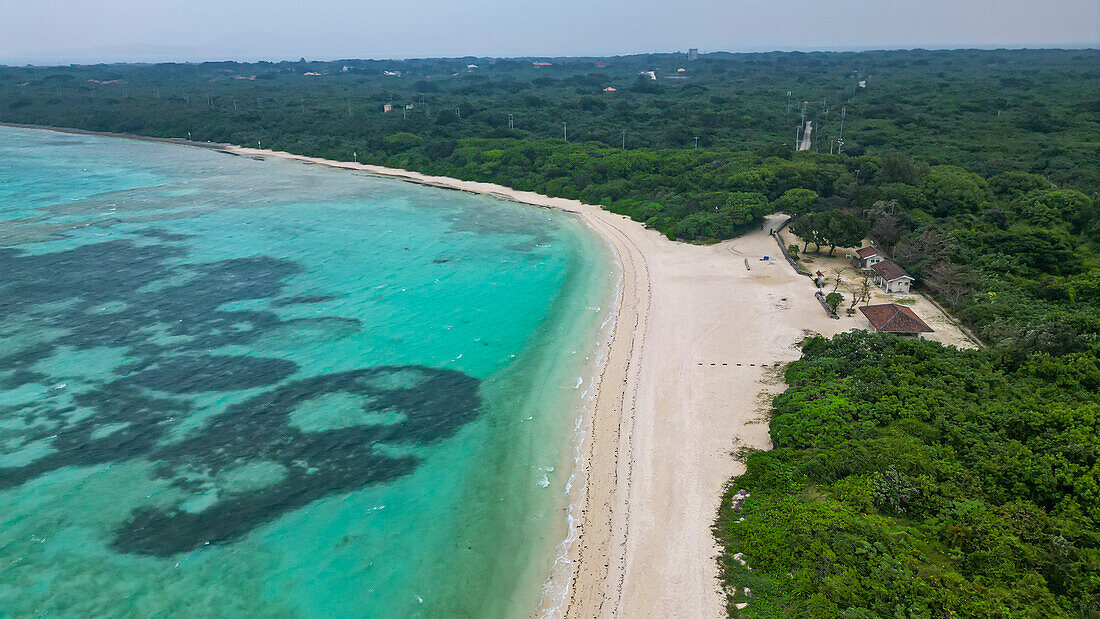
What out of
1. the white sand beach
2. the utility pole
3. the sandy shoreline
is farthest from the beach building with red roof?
the utility pole

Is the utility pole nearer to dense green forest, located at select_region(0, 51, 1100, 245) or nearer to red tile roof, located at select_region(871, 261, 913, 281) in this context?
dense green forest, located at select_region(0, 51, 1100, 245)

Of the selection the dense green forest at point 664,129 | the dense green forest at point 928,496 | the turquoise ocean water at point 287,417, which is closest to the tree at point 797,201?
the dense green forest at point 664,129

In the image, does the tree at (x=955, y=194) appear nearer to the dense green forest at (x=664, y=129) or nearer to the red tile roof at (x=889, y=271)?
the dense green forest at (x=664, y=129)

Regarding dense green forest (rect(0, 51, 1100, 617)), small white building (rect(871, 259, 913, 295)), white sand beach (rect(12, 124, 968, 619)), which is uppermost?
dense green forest (rect(0, 51, 1100, 617))

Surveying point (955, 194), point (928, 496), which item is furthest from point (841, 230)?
point (928, 496)

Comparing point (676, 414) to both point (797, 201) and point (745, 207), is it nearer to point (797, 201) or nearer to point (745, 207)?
point (745, 207)
